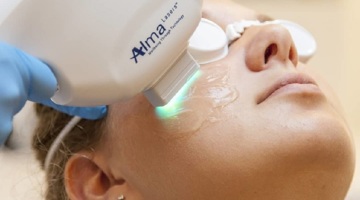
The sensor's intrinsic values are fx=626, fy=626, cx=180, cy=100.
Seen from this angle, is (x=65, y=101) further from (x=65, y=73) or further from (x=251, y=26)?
(x=251, y=26)

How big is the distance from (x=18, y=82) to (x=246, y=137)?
325 millimetres

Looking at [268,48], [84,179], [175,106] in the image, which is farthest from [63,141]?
[268,48]

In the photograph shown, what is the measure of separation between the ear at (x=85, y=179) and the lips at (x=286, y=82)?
0.28 metres

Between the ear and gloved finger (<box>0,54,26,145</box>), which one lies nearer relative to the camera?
gloved finger (<box>0,54,26,145</box>)

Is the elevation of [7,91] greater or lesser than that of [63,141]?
greater

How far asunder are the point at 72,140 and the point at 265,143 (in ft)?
1.10

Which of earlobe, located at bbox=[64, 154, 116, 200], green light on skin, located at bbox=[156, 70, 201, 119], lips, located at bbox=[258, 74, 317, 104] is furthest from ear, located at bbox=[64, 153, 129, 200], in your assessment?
lips, located at bbox=[258, 74, 317, 104]

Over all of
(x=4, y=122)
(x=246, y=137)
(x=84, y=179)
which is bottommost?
(x=84, y=179)

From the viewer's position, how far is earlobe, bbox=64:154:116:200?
972 millimetres

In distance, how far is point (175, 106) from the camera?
0.86 m

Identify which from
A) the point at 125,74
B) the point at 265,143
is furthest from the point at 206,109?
the point at 125,74

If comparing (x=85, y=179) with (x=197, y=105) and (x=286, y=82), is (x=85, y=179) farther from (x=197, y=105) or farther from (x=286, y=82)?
(x=286, y=82)

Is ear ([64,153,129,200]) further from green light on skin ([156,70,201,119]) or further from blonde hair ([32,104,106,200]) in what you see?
green light on skin ([156,70,201,119])

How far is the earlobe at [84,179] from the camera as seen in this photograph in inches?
38.3
